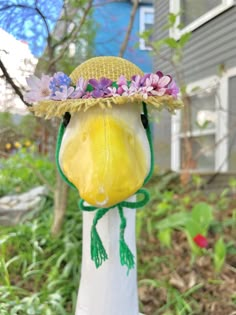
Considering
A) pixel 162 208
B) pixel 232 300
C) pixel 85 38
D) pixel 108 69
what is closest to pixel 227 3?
pixel 108 69

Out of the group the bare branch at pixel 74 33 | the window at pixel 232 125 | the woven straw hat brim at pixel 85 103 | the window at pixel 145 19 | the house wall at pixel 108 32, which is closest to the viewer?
the woven straw hat brim at pixel 85 103

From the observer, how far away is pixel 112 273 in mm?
433

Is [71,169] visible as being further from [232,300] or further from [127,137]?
[232,300]

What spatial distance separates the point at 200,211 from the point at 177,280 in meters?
0.20

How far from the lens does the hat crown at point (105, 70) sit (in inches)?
15.5

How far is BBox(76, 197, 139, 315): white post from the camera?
0.43 meters

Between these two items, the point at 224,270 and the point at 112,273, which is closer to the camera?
the point at 112,273

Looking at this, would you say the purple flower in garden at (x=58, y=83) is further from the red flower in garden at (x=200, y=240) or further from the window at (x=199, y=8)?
the red flower in garden at (x=200, y=240)

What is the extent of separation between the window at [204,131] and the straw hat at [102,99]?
1.08 meters

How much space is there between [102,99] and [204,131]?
5.01ft

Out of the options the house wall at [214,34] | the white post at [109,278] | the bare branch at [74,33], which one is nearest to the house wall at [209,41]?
the house wall at [214,34]

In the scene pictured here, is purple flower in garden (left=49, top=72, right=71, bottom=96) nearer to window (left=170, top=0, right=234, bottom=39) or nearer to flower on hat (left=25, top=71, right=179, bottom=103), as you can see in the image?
flower on hat (left=25, top=71, right=179, bottom=103)

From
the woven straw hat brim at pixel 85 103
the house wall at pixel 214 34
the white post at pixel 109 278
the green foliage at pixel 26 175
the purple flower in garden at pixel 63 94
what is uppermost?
the house wall at pixel 214 34

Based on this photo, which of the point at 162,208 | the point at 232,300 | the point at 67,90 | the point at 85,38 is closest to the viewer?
the point at 67,90
